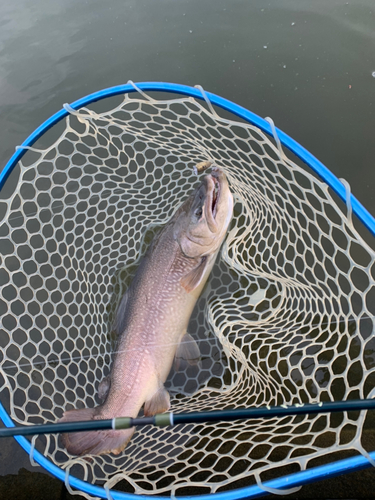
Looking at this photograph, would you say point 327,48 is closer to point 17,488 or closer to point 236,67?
point 236,67

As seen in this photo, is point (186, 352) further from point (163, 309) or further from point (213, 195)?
point (213, 195)

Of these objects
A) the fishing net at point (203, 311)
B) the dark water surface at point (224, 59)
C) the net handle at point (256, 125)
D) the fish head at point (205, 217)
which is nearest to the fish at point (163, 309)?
the fish head at point (205, 217)

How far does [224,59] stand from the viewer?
4680 millimetres

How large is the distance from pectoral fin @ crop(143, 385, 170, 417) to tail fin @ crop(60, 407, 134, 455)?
0.23 m

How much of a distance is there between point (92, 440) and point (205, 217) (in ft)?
5.99

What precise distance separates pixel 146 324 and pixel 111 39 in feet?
15.4

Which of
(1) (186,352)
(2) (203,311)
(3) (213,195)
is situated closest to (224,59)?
(3) (213,195)

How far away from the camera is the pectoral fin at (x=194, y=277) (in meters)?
2.83

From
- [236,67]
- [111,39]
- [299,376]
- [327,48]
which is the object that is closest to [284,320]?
[299,376]

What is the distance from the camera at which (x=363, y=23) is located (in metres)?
4.59

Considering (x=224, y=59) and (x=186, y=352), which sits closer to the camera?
(x=186, y=352)

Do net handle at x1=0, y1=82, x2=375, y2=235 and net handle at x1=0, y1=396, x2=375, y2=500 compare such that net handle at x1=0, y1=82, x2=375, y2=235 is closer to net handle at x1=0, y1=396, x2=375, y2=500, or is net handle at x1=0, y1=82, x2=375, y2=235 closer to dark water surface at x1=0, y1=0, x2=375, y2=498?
net handle at x1=0, y1=396, x2=375, y2=500

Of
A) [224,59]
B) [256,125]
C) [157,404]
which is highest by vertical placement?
[224,59]

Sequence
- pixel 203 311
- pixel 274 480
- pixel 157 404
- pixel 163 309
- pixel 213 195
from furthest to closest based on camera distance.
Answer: pixel 203 311
pixel 163 309
pixel 213 195
pixel 157 404
pixel 274 480
